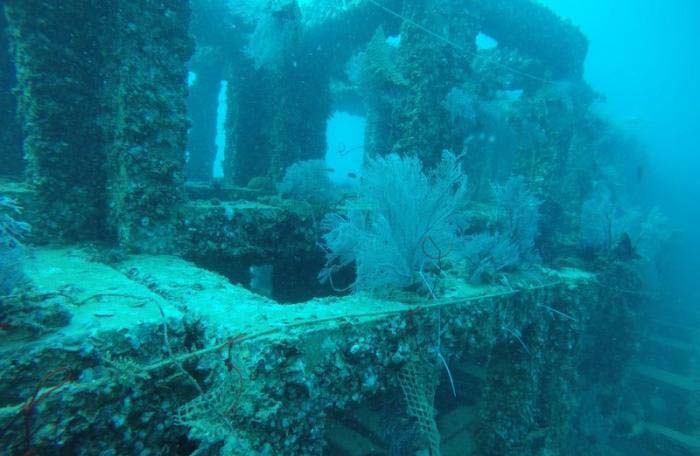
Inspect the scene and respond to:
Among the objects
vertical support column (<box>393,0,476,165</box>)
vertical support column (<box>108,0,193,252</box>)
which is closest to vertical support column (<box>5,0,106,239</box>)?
vertical support column (<box>108,0,193,252</box>)

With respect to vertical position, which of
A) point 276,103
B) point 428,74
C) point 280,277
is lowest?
point 280,277

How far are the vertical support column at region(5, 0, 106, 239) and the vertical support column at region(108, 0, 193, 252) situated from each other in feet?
0.70

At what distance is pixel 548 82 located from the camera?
34.2 ft

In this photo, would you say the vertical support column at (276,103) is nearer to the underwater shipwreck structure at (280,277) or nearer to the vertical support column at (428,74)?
the underwater shipwreck structure at (280,277)

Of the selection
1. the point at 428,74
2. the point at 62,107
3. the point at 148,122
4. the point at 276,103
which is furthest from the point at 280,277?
the point at 276,103

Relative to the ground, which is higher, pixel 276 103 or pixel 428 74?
pixel 428 74

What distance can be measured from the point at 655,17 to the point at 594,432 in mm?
121933

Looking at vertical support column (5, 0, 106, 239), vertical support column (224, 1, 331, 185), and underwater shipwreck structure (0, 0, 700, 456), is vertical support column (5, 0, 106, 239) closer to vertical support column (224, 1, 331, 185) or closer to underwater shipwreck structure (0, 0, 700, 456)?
underwater shipwreck structure (0, 0, 700, 456)

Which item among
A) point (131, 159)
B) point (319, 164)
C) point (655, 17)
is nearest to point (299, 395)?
point (131, 159)

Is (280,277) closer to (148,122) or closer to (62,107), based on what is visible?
(148,122)

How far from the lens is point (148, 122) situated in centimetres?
353

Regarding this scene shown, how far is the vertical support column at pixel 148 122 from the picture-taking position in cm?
346

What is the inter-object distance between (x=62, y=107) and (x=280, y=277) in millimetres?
3299

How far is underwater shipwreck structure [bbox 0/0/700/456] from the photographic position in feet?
6.00
